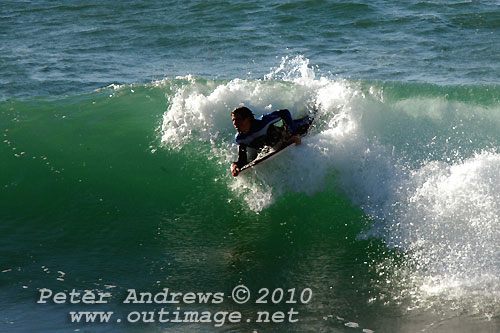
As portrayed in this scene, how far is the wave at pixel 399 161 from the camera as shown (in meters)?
6.38

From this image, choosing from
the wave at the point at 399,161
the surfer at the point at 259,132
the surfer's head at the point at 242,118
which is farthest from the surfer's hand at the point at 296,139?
the surfer's head at the point at 242,118

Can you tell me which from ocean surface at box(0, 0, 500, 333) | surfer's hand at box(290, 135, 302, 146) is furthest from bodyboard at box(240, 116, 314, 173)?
ocean surface at box(0, 0, 500, 333)

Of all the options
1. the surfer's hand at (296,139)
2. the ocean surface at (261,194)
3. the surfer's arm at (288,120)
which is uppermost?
the surfer's arm at (288,120)

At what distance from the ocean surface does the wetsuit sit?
260 millimetres

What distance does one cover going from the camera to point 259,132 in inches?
297

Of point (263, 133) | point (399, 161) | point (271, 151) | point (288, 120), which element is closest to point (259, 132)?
point (263, 133)

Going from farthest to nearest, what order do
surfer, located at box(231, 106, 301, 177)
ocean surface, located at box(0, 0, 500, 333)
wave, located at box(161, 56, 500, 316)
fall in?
surfer, located at box(231, 106, 301, 177)
wave, located at box(161, 56, 500, 316)
ocean surface, located at box(0, 0, 500, 333)

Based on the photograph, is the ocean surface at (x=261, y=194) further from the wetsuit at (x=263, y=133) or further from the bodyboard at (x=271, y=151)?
the wetsuit at (x=263, y=133)

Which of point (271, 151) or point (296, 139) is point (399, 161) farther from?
point (271, 151)

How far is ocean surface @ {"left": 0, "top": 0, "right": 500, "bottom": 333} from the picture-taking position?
6.05 m

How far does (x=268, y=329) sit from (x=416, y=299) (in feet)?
4.79

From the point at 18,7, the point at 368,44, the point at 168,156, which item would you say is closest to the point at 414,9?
the point at 368,44

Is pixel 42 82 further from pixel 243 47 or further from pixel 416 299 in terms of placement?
pixel 416 299

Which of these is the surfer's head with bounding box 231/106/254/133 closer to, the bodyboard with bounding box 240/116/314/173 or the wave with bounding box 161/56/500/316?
the bodyboard with bounding box 240/116/314/173
